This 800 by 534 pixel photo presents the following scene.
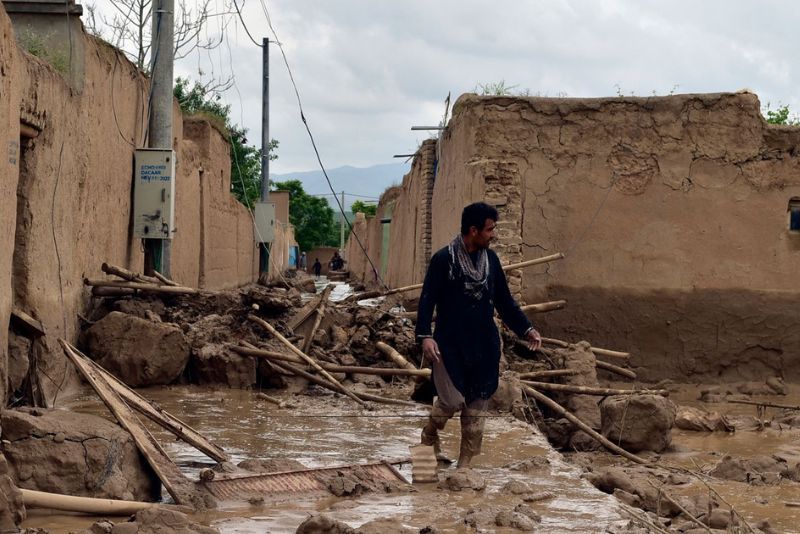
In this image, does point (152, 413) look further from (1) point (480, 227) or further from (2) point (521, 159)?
(2) point (521, 159)

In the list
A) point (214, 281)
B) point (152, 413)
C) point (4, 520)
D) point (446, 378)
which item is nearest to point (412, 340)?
point (446, 378)

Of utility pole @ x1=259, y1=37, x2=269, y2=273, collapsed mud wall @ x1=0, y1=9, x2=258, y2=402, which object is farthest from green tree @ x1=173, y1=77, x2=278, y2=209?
collapsed mud wall @ x1=0, y1=9, x2=258, y2=402

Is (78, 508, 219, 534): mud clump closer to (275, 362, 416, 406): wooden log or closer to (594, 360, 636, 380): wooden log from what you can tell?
(275, 362, 416, 406): wooden log

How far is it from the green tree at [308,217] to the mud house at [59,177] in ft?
168

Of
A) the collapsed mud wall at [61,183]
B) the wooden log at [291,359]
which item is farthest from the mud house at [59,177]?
the wooden log at [291,359]

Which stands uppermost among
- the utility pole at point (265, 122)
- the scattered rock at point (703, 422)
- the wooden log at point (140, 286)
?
the utility pole at point (265, 122)

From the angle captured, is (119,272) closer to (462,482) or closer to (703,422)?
(462,482)

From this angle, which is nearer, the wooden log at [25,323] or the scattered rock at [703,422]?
the wooden log at [25,323]

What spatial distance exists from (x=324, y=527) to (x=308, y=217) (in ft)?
203

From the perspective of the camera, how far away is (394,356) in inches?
376

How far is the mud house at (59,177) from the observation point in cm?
661

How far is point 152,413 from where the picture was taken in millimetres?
5570

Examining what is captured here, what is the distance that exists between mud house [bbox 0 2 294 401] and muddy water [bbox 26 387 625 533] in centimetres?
92

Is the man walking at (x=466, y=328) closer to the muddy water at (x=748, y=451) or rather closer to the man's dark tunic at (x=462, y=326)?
the man's dark tunic at (x=462, y=326)
